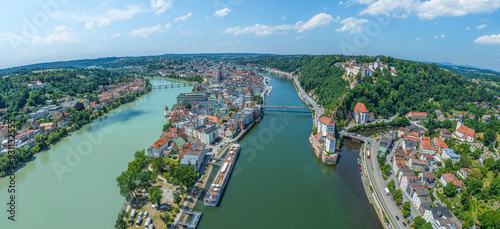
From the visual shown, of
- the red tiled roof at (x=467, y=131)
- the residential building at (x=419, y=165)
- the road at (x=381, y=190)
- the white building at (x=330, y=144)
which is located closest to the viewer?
the road at (x=381, y=190)

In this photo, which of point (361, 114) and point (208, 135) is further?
point (361, 114)

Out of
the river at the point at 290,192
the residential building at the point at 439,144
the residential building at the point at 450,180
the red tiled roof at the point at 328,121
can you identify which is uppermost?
the red tiled roof at the point at 328,121

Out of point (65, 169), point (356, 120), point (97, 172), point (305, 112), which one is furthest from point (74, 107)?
point (356, 120)

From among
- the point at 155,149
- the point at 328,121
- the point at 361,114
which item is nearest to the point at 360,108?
the point at 361,114

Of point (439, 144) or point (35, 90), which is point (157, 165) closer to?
point (439, 144)

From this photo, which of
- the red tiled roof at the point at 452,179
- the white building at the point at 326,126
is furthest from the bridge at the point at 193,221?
the red tiled roof at the point at 452,179

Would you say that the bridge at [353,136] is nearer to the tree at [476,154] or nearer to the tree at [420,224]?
the tree at [476,154]

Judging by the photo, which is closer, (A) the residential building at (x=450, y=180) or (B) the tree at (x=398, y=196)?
(B) the tree at (x=398, y=196)
